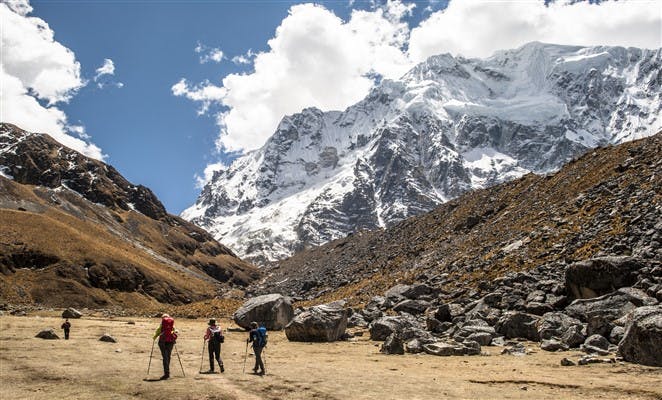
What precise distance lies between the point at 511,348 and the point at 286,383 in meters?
13.2

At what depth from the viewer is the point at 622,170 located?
54.8 m

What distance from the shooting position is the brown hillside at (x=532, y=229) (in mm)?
41344

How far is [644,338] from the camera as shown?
67.4ft

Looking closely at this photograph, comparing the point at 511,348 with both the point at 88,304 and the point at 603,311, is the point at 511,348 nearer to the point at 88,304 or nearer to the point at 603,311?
the point at 603,311

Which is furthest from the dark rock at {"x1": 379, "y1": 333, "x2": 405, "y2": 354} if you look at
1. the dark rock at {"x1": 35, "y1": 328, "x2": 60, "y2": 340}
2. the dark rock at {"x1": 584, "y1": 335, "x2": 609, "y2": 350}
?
the dark rock at {"x1": 35, "y1": 328, "x2": 60, "y2": 340}

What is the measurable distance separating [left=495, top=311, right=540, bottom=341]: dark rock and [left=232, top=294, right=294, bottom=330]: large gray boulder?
67.2 feet

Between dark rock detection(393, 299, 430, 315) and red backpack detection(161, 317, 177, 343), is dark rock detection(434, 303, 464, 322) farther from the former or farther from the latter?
red backpack detection(161, 317, 177, 343)

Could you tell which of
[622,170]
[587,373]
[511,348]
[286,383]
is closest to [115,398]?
[286,383]

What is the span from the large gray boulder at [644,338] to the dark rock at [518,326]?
842 cm

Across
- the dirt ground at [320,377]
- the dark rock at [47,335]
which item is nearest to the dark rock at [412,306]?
the dirt ground at [320,377]

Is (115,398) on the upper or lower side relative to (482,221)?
lower

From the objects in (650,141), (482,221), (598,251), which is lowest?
(598,251)

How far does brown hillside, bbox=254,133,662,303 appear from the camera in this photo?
136 feet

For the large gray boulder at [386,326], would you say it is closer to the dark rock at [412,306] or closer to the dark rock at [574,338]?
the dark rock at [412,306]
